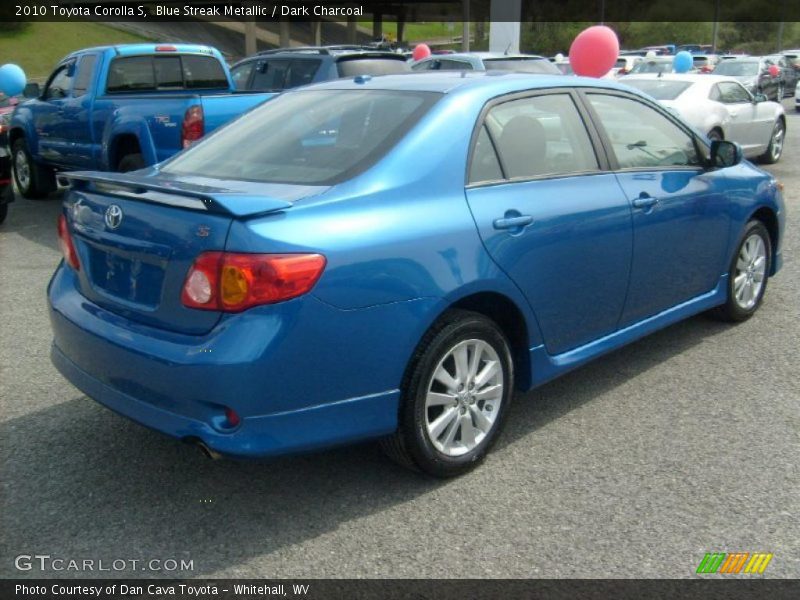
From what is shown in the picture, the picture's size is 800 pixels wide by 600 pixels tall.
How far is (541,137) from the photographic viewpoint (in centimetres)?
406

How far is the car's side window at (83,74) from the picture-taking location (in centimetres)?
964

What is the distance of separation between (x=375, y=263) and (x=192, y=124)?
5047 millimetres

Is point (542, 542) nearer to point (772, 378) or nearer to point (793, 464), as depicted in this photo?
point (793, 464)

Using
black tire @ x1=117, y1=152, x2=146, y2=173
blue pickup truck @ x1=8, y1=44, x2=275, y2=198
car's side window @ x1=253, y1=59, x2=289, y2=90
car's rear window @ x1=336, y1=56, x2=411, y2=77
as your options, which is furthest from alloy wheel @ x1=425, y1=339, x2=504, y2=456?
car's side window @ x1=253, y1=59, x2=289, y2=90

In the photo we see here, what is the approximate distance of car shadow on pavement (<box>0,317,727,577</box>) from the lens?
10.3ft

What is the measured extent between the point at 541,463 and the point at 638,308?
120cm

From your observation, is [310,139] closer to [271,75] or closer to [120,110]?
[120,110]

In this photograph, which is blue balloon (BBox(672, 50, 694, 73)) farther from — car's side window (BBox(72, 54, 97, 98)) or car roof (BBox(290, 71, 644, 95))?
car roof (BBox(290, 71, 644, 95))

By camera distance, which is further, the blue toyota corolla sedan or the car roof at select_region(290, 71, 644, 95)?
the car roof at select_region(290, 71, 644, 95)

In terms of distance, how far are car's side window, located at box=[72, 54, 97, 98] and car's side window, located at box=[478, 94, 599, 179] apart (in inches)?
277

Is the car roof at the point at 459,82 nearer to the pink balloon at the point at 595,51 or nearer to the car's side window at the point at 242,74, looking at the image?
the car's side window at the point at 242,74

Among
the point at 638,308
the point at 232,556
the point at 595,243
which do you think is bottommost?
the point at 232,556

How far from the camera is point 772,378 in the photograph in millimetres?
4789

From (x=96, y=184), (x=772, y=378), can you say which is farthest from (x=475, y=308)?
(x=772, y=378)
